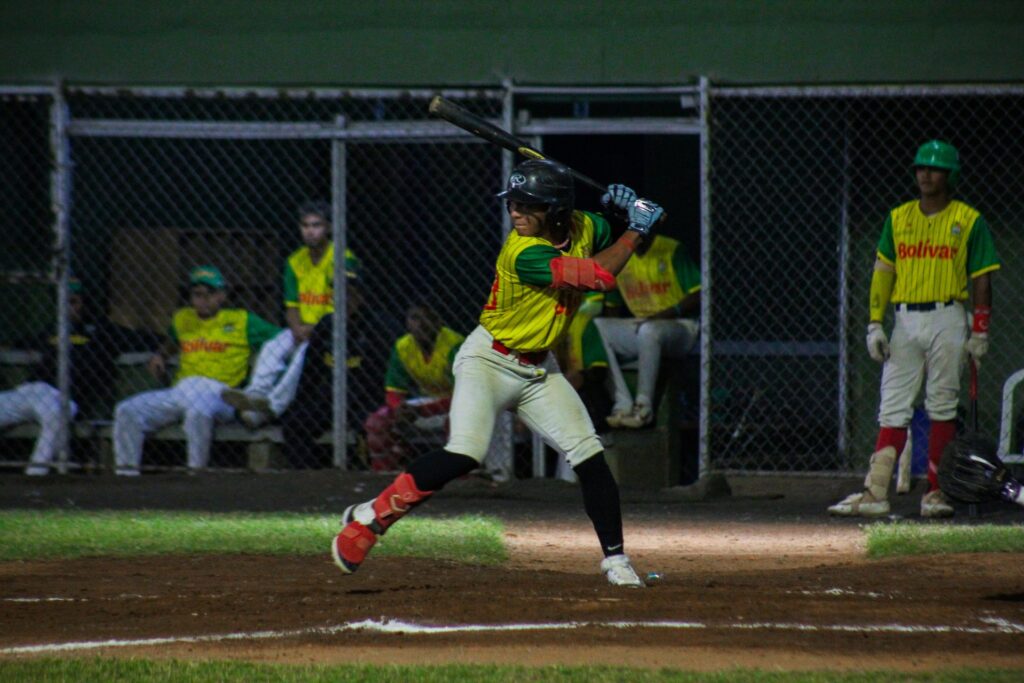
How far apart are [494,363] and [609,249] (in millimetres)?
663

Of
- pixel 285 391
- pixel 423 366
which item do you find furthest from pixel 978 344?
pixel 285 391

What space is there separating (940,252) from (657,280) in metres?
2.52

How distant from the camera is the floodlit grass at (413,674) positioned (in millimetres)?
4227

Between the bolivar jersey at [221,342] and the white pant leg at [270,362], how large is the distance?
15 cm

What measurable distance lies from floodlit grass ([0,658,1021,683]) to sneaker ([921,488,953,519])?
13.8 ft

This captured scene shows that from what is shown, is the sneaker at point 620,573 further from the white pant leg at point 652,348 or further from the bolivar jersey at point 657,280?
the bolivar jersey at point 657,280

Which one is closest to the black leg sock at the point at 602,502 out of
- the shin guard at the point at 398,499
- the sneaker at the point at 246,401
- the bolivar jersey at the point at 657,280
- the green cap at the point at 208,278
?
the shin guard at the point at 398,499

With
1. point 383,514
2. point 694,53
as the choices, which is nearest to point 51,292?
point 694,53

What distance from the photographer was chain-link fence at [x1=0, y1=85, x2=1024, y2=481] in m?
10.4

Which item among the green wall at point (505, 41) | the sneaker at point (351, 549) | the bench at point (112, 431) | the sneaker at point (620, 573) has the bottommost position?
the sneaker at point (620, 573)

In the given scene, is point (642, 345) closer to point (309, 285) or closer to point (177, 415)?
point (309, 285)

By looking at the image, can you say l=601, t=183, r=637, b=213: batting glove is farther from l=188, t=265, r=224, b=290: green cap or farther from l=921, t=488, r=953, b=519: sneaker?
l=188, t=265, r=224, b=290: green cap

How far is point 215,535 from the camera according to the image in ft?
25.1

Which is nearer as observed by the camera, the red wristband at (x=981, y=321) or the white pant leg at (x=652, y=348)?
the red wristband at (x=981, y=321)
